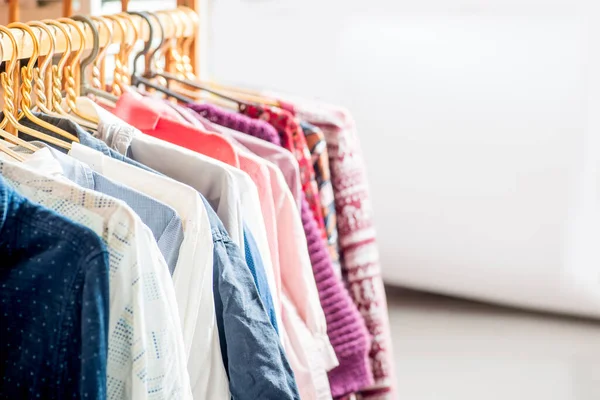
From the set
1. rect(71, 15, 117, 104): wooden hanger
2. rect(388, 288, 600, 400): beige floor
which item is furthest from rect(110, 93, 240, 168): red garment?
rect(388, 288, 600, 400): beige floor

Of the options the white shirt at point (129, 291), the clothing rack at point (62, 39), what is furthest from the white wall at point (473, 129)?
the white shirt at point (129, 291)

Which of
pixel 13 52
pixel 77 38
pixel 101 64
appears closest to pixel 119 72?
pixel 101 64

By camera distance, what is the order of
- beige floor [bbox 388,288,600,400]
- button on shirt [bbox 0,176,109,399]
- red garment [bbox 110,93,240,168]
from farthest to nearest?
1. beige floor [bbox 388,288,600,400]
2. red garment [bbox 110,93,240,168]
3. button on shirt [bbox 0,176,109,399]

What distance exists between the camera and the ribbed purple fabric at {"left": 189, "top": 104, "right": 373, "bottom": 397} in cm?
102

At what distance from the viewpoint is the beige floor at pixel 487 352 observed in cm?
164

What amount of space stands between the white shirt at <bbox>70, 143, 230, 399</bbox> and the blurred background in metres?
1.02

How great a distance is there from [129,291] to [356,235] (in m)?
0.60

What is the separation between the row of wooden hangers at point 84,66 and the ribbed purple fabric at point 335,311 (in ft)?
0.27

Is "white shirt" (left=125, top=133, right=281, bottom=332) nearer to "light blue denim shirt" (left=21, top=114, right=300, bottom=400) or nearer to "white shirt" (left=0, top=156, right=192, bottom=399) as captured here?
"light blue denim shirt" (left=21, top=114, right=300, bottom=400)

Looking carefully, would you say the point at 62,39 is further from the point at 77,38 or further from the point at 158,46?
the point at 158,46

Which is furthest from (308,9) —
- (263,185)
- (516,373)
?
(263,185)

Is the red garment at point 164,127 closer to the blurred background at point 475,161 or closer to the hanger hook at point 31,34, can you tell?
the hanger hook at point 31,34

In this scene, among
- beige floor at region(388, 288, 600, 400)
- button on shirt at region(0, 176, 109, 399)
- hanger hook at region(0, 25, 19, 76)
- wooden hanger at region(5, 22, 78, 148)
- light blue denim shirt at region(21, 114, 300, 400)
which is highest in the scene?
hanger hook at region(0, 25, 19, 76)

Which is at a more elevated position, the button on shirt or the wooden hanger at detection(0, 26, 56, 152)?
the wooden hanger at detection(0, 26, 56, 152)
